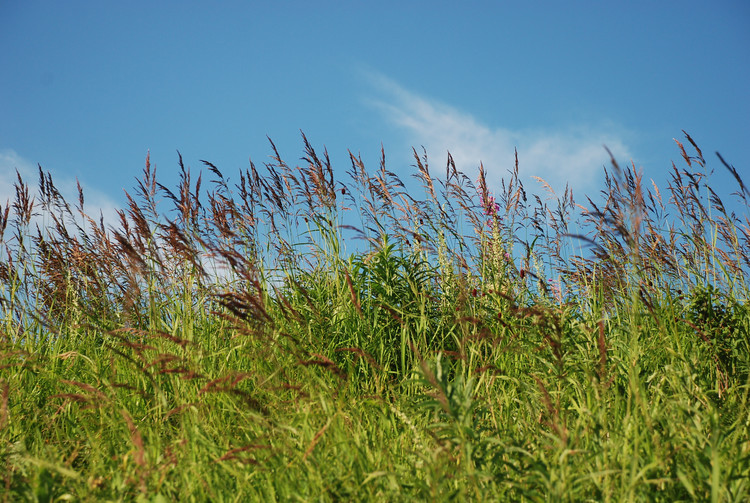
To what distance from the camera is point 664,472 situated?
1623 mm

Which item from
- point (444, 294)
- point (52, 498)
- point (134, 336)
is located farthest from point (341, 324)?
point (52, 498)

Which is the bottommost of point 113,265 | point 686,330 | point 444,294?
point 686,330

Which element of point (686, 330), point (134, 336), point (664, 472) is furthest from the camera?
point (134, 336)

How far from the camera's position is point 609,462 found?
5.36 ft

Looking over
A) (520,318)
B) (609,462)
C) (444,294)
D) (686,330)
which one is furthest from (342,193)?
(609,462)

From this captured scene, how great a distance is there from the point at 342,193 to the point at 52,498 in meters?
2.65

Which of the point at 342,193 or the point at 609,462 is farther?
the point at 342,193

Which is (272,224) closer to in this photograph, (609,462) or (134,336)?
(134,336)

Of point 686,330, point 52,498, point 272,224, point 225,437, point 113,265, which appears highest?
point 272,224

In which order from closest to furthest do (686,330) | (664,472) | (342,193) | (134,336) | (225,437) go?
(664,472), (225,437), (686,330), (134,336), (342,193)

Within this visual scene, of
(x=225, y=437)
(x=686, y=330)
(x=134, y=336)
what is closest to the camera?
(x=225, y=437)

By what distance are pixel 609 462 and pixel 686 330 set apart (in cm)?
184

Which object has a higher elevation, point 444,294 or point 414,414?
point 444,294

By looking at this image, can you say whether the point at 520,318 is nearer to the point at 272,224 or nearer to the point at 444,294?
the point at 444,294
